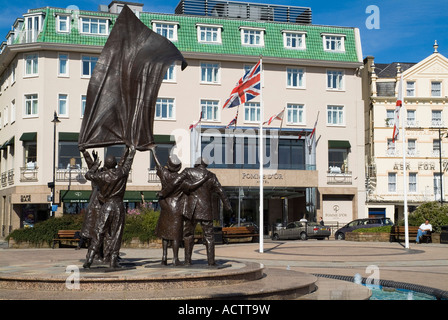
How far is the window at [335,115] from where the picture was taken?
1857 inches

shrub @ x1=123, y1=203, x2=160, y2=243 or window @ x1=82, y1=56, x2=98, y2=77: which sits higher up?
window @ x1=82, y1=56, x2=98, y2=77

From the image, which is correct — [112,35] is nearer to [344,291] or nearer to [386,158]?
[344,291]

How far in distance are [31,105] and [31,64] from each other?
9.73ft

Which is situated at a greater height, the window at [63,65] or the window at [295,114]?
the window at [63,65]

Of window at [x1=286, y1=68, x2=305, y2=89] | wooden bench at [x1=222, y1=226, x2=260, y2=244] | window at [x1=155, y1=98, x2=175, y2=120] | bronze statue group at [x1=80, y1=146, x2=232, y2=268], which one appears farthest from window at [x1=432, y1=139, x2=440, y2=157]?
bronze statue group at [x1=80, y1=146, x2=232, y2=268]

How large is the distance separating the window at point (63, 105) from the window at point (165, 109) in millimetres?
6548

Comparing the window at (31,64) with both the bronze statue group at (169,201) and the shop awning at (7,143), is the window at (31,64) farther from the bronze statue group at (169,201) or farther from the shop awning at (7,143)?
the bronze statue group at (169,201)

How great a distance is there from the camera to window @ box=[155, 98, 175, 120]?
4392 cm

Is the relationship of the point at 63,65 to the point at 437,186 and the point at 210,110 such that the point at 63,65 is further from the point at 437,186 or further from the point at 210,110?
the point at 437,186

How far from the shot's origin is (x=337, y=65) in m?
47.1

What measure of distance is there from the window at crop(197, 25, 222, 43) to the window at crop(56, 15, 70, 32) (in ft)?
31.8

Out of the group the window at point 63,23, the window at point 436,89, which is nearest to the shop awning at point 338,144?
the window at point 436,89

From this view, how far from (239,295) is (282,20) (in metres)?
45.1

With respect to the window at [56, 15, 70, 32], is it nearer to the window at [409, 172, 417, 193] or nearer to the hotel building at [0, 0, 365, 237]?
the hotel building at [0, 0, 365, 237]
